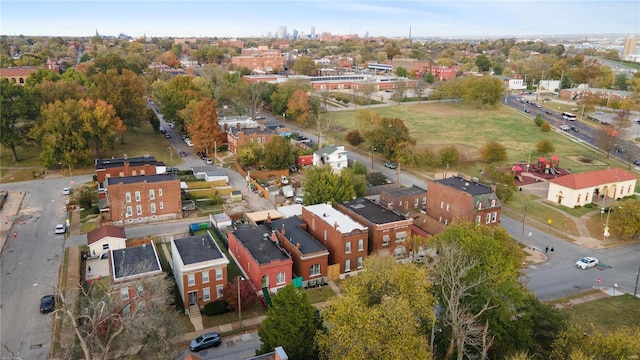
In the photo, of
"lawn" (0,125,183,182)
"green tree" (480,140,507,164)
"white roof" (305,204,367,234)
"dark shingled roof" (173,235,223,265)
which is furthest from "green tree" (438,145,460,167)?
"dark shingled roof" (173,235,223,265)

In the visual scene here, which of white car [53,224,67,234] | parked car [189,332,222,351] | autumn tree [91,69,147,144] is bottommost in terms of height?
parked car [189,332,222,351]

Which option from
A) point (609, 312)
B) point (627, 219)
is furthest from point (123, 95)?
point (609, 312)

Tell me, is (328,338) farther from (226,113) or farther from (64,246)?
(226,113)

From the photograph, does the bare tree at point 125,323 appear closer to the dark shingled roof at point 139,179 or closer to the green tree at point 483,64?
the dark shingled roof at point 139,179

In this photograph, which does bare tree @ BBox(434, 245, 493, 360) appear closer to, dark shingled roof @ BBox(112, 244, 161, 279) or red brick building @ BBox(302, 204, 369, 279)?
red brick building @ BBox(302, 204, 369, 279)

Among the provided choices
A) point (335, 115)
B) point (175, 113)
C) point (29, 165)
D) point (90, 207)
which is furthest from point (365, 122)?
point (29, 165)

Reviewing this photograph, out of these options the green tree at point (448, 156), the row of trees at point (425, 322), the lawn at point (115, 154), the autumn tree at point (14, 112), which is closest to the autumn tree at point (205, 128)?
the lawn at point (115, 154)

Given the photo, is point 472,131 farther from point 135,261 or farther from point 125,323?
point 125,323
